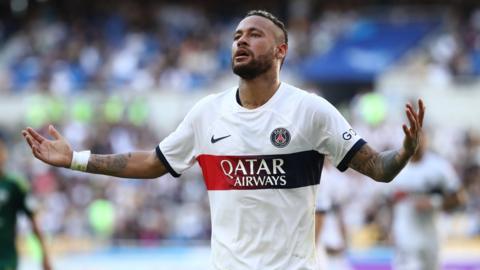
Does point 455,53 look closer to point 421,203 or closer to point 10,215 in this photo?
point 421,203

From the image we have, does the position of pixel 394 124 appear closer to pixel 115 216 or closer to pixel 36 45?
pixel 115 216

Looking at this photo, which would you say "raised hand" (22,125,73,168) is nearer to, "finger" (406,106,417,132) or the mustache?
the mustache

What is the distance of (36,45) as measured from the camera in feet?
96.4

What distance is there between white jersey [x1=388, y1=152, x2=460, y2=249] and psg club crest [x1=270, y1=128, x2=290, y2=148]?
552 cm

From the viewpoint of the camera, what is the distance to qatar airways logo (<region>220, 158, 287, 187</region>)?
573 cm

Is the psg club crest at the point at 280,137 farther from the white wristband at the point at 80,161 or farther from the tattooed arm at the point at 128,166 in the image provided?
the white wristband at the point at 80,161

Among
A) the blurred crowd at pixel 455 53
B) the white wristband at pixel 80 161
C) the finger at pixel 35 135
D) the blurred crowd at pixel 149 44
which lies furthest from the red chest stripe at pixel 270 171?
the blurred crowd at pixel 149 44

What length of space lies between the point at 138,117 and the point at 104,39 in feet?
14.8

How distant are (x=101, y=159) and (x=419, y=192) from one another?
5727mm

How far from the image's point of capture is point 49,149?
6055 millimetres

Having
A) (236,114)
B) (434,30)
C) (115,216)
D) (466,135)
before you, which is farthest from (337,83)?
(236,114)

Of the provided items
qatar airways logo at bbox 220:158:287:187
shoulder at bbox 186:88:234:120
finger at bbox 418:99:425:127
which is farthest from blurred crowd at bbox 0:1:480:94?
finger at bbox 418:99:425:127

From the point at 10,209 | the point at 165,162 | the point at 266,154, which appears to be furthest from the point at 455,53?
the point at 266,154

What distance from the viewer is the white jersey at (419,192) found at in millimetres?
11156
